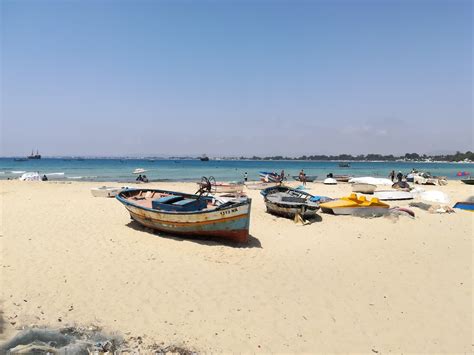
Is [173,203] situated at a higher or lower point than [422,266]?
higher

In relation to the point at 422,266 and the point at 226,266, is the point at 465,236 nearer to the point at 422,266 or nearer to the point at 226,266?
the point at 422,266

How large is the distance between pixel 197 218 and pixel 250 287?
3938 mm

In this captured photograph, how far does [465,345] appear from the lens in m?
6.11

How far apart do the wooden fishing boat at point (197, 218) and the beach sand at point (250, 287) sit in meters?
0.41

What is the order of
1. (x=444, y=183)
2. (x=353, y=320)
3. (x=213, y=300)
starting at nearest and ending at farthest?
(x=353, y=320)
(x=213, y=300)
(x=444, y=183)

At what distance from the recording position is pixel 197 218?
37.3ft

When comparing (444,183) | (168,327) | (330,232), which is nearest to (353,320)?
(168,327)

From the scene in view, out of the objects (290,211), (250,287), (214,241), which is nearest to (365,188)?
(290,211)

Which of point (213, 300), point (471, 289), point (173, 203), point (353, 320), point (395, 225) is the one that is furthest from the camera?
point (395, 225)

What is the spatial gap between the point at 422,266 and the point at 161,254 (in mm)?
7510

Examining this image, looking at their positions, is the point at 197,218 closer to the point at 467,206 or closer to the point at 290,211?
the point at 290,211

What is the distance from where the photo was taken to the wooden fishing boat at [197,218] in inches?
440

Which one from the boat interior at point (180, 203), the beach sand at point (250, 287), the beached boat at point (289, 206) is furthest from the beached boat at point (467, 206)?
the boat interior at point (180, 203)

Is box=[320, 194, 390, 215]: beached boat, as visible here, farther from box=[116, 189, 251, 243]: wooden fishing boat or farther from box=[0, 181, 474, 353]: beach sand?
box=[116, 189, 251, 243]: wooden fishing boat
